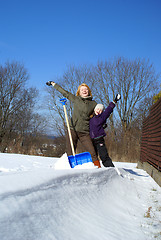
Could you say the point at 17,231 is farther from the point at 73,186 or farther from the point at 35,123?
the point at 35,123

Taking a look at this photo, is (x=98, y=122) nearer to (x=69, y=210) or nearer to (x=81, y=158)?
(x=81, y=158)

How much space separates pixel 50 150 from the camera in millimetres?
19375

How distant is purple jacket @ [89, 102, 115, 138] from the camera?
3662 millimetres

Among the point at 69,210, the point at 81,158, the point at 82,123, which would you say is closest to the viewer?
the point at 69,210

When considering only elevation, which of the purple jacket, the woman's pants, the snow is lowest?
the snow

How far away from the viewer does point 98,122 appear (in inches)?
144

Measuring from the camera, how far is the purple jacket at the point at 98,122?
12.0 ft

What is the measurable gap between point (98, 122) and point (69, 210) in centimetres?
211

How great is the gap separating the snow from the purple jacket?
42.2 inches

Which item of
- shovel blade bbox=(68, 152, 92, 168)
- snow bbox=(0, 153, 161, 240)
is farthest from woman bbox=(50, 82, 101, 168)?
snow bbox=(0, 153, 161, 240)

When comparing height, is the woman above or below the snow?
above

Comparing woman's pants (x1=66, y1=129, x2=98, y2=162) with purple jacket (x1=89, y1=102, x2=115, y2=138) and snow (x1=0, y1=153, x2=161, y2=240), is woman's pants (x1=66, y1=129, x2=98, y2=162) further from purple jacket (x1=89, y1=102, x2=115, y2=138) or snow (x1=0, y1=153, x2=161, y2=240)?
snow (x1=0, y1=153, x2=161, y2=240)

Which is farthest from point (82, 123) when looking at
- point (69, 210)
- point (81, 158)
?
point (69, 210)

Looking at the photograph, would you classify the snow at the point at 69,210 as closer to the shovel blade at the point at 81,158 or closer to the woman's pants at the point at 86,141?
the shovel blade at the point at 81,158
